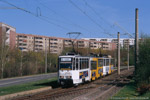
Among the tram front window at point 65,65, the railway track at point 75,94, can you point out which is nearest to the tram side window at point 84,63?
the tram front window at point 65,65

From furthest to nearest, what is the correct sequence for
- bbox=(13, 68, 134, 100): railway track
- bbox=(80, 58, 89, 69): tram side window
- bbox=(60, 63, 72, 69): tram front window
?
bbox=(80, 58, 89, 69): tram side window < bbox=(60, 63, 72, 69): tram front window < bbox=(13, 68, 134, 100): railway track

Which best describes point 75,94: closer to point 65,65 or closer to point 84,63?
point 65,65

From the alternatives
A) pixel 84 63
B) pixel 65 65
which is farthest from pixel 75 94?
pixel 84 63

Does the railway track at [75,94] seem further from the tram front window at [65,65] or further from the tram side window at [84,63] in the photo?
the tram side window at [84,63]

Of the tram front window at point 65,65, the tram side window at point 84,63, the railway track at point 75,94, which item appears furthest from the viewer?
the tram side window at point 84,63

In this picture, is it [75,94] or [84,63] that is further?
[84,63]

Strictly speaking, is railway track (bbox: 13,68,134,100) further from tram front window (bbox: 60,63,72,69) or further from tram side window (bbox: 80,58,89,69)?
tram side window (bbox: 80,58,89,69)

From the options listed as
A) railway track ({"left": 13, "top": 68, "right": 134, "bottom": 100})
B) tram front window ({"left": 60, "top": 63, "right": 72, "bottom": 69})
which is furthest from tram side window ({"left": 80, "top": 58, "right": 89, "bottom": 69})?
railway track ({"left": 13, "top": 68, "right": 134, "bottom": 100})

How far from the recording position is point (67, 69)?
20766 millimetres

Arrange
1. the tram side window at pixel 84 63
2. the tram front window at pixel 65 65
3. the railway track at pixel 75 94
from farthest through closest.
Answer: the tram side window at pixel 84 63, the tram front window at pixel 65 65, the railway track at pixel 75 94

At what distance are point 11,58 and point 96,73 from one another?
24441 millimetres

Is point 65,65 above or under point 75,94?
above

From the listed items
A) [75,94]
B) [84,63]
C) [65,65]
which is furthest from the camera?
[84,63]

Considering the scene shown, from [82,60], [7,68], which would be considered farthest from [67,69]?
[7,68]
